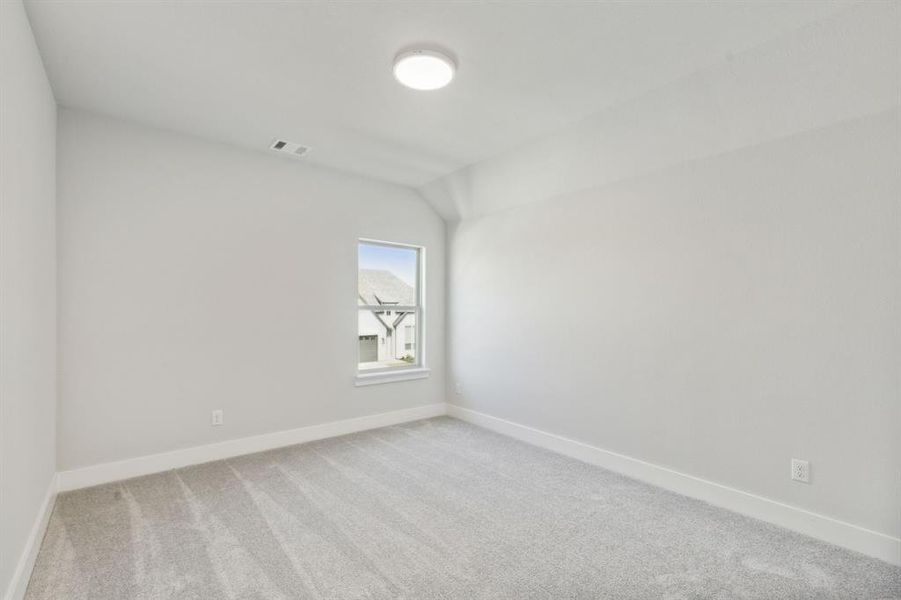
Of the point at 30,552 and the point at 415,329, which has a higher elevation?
the point at 415,329

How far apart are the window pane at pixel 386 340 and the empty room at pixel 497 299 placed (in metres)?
0.25

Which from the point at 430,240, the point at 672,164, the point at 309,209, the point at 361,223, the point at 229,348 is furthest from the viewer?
the point at 430,240

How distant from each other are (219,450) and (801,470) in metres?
3.89

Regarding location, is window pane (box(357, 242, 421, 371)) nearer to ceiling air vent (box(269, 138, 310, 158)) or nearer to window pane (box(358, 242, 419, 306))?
window pane (box(358, 242, 419, 306))

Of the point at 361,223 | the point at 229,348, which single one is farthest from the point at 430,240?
the point at 229,348

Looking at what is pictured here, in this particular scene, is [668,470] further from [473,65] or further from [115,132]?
[115,132]

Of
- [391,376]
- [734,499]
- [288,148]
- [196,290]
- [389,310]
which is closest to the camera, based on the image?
[734,499]

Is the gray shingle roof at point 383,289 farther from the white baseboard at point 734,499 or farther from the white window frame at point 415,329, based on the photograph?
the white baseboard at point 734,499

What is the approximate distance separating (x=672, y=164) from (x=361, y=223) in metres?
2.73

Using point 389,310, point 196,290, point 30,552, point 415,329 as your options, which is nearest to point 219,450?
point 196,290

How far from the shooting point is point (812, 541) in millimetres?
2260

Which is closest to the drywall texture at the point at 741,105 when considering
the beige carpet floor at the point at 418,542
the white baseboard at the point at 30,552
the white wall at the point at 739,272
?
the white wall at the point at 739,272

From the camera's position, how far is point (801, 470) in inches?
92.9

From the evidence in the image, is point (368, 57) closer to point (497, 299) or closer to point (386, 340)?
point (497, 299)
